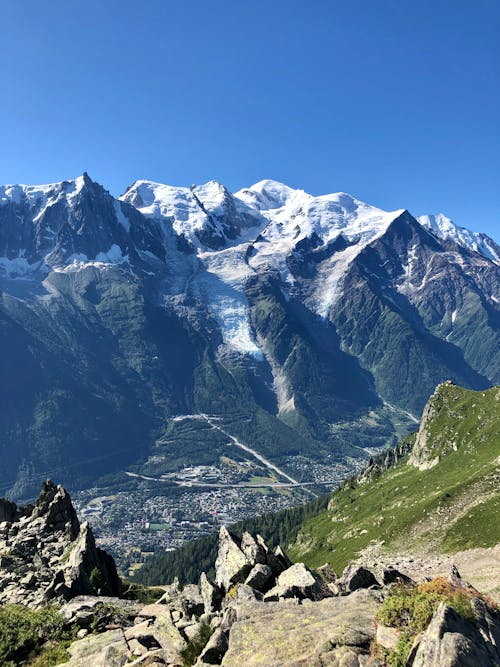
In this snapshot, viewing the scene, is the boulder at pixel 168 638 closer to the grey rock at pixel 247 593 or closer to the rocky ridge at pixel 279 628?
the rocky ridge at pixel 279 628

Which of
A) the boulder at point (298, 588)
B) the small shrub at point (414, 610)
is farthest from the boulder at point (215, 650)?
the small shrub at point (414, 610)

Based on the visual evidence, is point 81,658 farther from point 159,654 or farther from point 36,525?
point 36,525

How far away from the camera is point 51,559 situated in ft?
164

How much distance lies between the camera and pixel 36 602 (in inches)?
1497

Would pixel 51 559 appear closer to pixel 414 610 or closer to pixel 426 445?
pixel 414 610

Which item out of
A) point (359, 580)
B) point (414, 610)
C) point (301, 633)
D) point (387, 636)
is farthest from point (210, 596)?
point (414, 610)

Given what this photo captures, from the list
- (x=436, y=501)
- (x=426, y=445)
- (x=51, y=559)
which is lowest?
(x=436, y=501)

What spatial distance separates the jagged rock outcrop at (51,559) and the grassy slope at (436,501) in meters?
51.7

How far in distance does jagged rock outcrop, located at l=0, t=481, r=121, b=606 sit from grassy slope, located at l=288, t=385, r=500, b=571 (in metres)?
51.7

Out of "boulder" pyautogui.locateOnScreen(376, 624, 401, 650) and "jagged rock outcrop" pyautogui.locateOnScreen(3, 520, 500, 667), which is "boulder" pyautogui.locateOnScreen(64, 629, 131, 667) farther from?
"boulder" pyautogui.locateOnScreen(376, 624, 401, 650)

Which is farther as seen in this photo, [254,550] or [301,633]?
[254,550]

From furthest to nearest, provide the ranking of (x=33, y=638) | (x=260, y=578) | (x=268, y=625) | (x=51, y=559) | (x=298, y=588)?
(x=51, y=559)
(x=260, y=578)
(x=33, y=638)
(x=298, y=588)
(x=268, y=625)

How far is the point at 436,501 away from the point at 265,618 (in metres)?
78.7

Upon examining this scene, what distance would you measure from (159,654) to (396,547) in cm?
7417
